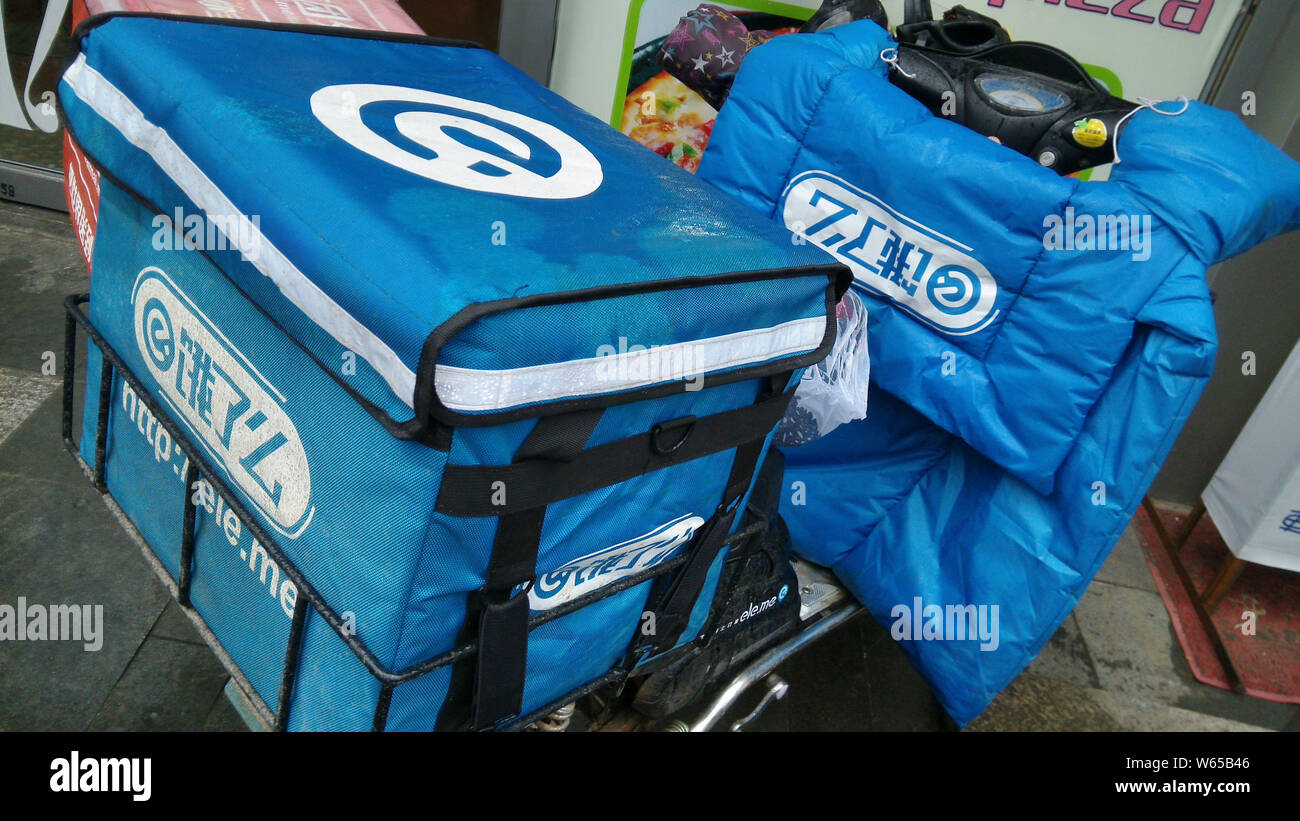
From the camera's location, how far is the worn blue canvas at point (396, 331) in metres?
0.91

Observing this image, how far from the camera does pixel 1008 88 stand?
1.82m

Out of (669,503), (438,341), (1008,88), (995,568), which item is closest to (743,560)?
(669,503)

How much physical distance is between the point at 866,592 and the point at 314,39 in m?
1.56

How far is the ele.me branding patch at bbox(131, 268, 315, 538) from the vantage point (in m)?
1.07

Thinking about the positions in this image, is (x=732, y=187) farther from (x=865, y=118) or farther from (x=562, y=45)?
(x=562, y=45)

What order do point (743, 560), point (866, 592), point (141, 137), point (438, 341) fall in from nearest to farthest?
point (438, 341), point (141, 137), point (743, 560), point (866, 592)

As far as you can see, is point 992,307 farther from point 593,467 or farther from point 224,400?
point 224,400

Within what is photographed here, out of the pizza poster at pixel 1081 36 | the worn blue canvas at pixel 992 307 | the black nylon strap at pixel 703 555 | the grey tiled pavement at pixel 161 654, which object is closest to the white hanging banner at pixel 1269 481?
the grey tiled pavement at pixel 161 654

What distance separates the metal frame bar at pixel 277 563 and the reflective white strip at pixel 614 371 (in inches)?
13.0

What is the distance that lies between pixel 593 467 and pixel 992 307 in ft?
3.15

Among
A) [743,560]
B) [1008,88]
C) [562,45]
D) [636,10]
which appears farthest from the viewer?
[562,45]

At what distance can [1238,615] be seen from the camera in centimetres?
340

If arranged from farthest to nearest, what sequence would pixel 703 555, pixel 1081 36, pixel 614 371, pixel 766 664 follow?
pixel 1081 36 → pixel 766 664 → pixel 703 555 → pixel 614 371

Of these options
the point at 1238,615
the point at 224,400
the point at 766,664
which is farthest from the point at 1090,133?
the point at 1238,615
